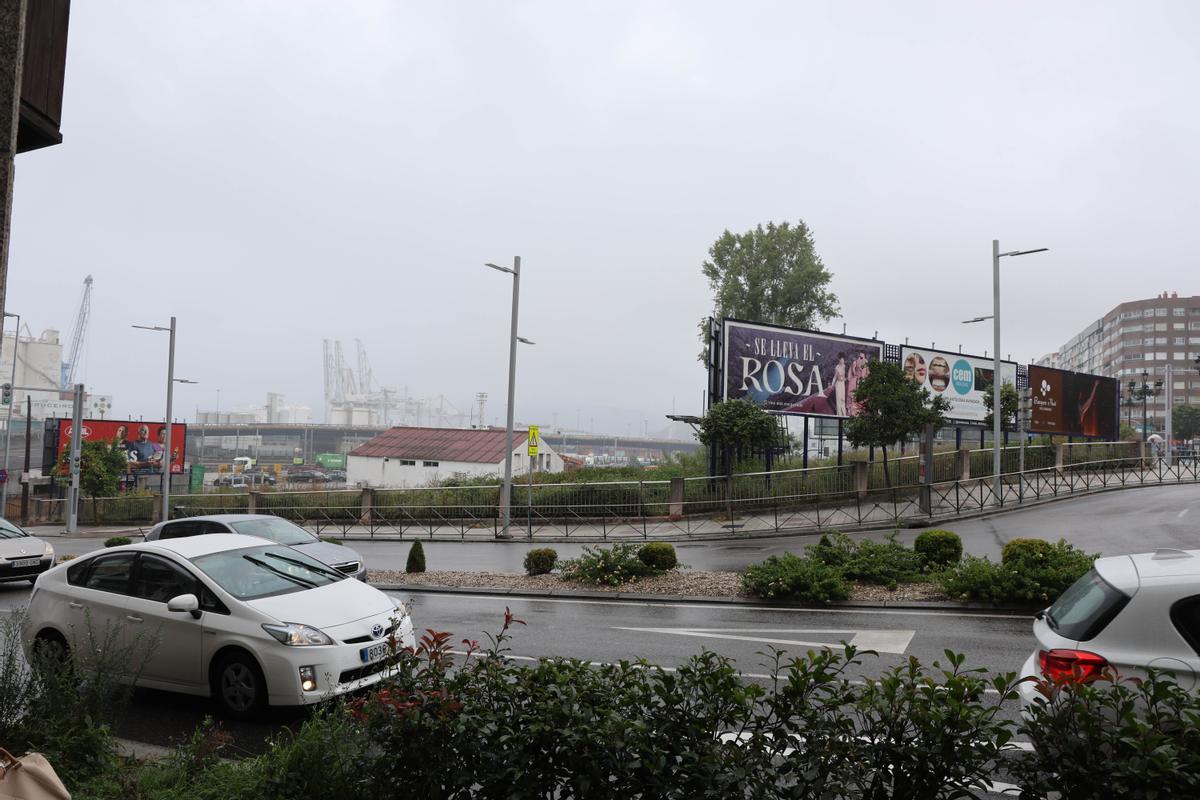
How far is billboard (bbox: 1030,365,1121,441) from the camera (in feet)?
142

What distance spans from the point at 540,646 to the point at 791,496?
72.0ft

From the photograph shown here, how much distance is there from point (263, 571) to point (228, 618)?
2.81ft

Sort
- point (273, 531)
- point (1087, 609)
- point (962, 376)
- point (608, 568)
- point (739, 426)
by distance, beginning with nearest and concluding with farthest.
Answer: point (1087, 609)
point (273, 531)
point (608, 568)
point (739, 426)
point (962, 376)

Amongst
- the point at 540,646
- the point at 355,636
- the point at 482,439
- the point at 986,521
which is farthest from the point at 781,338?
the point at 482,439

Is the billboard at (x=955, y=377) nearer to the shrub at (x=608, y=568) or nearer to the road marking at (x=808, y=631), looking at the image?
the shrub at (x=608, y=568)

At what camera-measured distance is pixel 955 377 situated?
129 ft

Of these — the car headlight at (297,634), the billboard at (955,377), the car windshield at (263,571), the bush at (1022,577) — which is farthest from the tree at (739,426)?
the car headlight at (297,634)

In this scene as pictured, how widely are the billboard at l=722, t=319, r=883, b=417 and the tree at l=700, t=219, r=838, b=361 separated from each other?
15721 millimetres

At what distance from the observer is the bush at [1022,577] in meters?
11.4

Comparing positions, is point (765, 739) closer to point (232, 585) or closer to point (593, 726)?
point (593, 726)

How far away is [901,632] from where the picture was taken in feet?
33.8

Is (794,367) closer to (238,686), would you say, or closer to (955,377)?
(955,377)

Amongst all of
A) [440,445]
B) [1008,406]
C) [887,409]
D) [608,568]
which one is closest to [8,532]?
[608,568]

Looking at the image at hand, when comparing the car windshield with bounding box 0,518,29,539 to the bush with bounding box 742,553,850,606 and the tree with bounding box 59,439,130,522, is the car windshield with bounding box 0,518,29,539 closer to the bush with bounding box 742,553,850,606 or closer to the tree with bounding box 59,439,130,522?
the bush with bounding box 742,553,850,606
